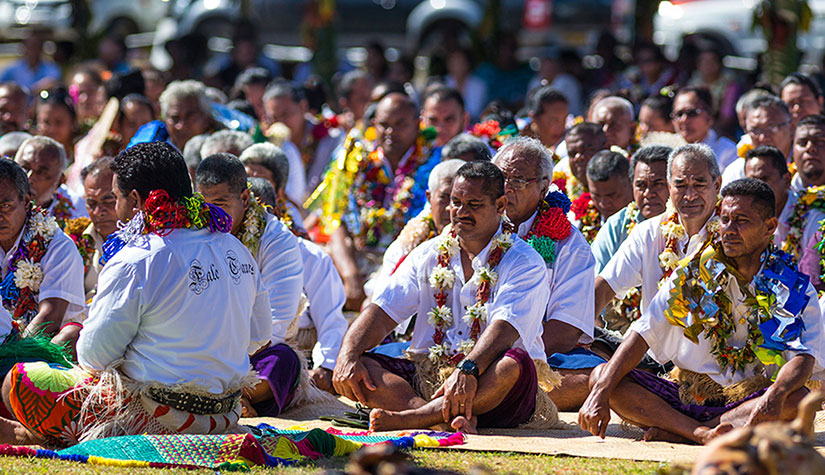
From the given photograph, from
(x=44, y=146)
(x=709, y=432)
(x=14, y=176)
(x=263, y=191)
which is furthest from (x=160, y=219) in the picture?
(x=44, y=146)

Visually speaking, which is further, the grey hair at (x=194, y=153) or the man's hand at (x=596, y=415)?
the grey hair at (x=194, y=153)

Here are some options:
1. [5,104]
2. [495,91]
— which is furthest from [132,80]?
[495,91]

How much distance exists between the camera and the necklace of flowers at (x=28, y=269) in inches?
282

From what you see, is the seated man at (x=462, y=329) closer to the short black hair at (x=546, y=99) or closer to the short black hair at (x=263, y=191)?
the short black hair at (x=263, y=191)

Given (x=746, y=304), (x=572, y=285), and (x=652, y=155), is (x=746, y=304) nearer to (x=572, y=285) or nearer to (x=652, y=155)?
(x=572, y=285)

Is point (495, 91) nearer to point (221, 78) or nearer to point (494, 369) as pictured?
point (221, 78)

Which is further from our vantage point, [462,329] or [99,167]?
[99,167]

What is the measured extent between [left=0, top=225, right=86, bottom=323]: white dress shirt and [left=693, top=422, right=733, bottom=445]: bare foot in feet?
12.3

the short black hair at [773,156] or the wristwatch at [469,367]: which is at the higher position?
the short black hair at [773,156]

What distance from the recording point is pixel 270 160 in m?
8.75

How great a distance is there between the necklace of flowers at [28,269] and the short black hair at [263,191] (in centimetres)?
131

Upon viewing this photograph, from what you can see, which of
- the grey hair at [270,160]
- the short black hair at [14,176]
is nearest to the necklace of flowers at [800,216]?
the grey hair at [270,160]

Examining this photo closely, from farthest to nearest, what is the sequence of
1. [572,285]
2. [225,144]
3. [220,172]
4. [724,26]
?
[724,26], [225,144], [572,285], [220,172]

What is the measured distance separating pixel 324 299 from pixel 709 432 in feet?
9.97
